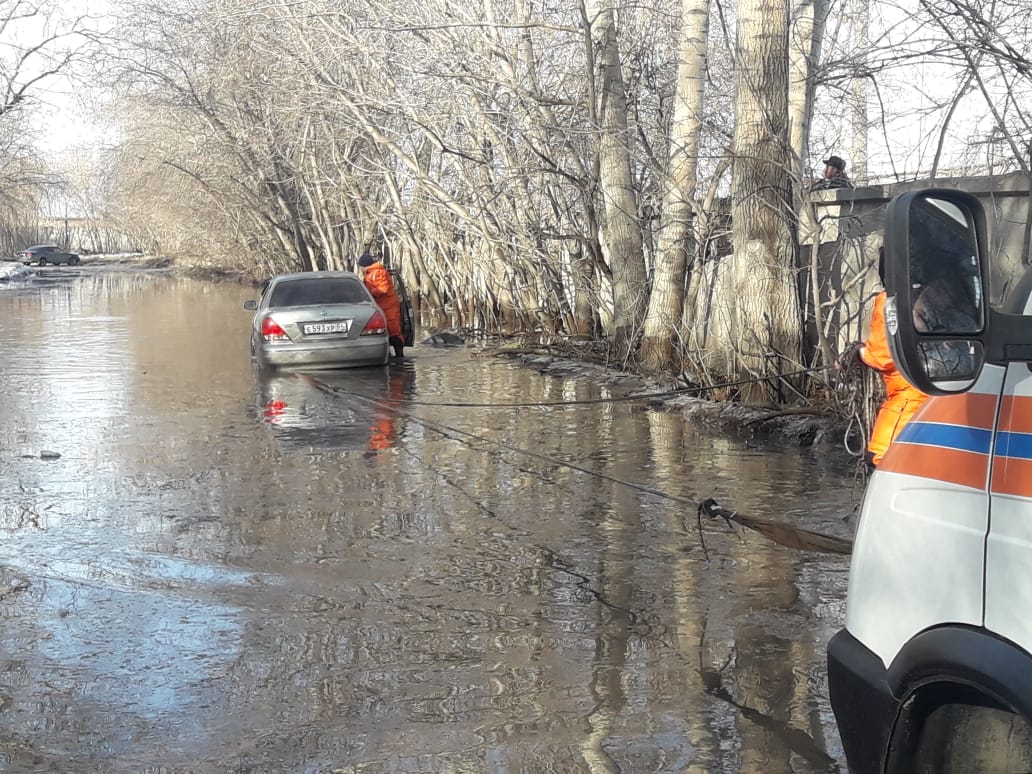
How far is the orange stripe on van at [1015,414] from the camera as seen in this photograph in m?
2.55

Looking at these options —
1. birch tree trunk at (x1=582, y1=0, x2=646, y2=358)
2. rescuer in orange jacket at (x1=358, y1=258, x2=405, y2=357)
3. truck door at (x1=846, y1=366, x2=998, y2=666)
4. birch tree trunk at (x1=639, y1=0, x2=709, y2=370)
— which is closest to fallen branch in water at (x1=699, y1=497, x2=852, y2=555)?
truck door at (x1=846, y1=366, x2=998, y2=666)

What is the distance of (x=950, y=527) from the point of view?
8.93 feet

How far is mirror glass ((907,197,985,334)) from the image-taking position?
253cm

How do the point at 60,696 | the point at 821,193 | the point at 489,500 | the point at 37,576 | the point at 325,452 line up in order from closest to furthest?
the point at 60,696, the point at 37,576, the point at 489,500, the point at 325,452, the point at 821,193

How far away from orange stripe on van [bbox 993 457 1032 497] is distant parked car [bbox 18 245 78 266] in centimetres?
9791

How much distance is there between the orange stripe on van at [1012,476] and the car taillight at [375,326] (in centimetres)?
1523

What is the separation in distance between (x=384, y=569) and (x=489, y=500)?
199 centimetres

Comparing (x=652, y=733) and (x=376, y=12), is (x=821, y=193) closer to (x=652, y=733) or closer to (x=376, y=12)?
(x=652, y=733)

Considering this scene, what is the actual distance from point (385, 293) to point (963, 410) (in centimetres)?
1678

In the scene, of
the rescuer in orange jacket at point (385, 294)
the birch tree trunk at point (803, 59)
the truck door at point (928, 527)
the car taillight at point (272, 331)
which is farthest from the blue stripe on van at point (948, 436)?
the rescuer in orange jacket at point (385, 294)

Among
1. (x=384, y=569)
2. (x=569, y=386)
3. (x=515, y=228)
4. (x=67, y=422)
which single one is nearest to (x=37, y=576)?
(x=384, y=569)

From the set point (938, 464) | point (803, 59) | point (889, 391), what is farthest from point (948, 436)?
point (803, 59)

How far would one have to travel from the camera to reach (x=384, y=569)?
7047 millimetres

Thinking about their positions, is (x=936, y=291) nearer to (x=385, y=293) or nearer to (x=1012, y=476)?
(x=1012, y=476)
